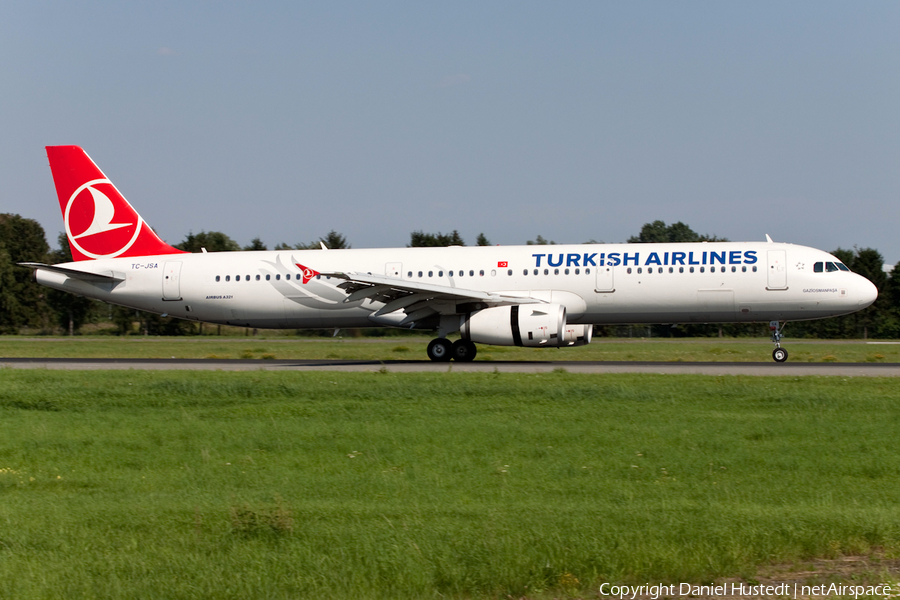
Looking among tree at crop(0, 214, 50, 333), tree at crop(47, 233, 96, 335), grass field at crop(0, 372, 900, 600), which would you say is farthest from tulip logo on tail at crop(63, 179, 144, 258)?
tree at crop(0, 214, 50, 333)

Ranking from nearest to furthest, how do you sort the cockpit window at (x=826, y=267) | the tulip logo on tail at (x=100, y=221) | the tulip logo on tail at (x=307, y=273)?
the cockpit window at (x=826, y=267) < the tulip logo on tail at (x=307, y=273) < the tulip logo on tail at (x=100, y=221)

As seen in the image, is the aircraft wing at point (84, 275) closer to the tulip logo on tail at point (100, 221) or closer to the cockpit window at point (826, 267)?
the tulip logo on tail at point (100, 221)

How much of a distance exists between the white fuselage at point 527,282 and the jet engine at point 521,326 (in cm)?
116

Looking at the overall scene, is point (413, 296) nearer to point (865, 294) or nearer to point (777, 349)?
point (777, 349)

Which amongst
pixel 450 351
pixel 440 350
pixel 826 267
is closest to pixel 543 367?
pixel 450 351

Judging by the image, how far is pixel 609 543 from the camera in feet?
21.7

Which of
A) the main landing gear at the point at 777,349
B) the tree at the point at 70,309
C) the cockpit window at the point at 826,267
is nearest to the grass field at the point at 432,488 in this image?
the cockpit window at the point at 826,267

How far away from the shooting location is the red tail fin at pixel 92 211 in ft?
92.6

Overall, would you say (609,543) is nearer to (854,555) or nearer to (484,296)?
(854,555)

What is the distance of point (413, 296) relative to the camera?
24.2 metres

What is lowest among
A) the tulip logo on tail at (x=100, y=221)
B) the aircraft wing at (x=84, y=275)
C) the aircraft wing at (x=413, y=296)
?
the aircraft wing at (x=413, y=296)

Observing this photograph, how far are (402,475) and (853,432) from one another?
6536 mm

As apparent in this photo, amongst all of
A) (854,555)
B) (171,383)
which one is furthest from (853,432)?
(171,383)

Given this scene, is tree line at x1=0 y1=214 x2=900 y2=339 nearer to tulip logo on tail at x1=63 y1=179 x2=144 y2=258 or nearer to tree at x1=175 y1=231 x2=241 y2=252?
tree at x1=175 y1=231 x2=241 y2=252
